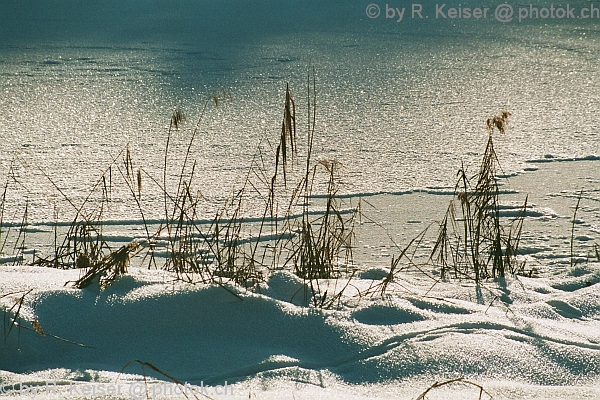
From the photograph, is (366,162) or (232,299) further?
(366,162)

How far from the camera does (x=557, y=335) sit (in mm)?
1277

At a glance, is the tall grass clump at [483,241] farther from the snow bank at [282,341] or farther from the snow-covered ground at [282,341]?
the snow bank at [282,341]

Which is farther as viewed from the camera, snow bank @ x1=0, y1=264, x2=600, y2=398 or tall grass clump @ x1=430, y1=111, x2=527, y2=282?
tall grass clump @ x1=430, y1=111, x2=527, y2=282

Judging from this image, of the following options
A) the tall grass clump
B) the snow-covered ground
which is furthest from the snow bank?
the tall grass clump

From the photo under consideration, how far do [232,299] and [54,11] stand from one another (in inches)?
194

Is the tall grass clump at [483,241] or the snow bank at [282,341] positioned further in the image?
the tall grass clump at [483,241]

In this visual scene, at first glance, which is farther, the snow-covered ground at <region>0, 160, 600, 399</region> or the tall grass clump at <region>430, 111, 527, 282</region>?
the tall grass clump at <region>430, 111, 527, 282</region>

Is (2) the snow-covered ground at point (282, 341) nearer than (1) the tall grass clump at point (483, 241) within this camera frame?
Yes

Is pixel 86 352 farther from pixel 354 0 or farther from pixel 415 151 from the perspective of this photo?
pixel 354 0

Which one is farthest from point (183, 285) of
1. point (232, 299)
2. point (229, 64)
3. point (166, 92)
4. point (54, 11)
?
point (54, 11)

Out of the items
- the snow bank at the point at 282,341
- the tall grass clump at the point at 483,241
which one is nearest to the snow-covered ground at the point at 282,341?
the snow bank at the point at 282,341

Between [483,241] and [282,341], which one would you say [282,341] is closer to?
[282,341]

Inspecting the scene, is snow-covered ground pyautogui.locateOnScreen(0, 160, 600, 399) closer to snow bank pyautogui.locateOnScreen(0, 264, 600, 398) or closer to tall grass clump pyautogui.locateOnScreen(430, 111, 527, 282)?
snow bank pyautogui.locateOnScreen(0, 264, 600, 398)

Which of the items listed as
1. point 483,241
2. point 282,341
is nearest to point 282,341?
point 282,341
